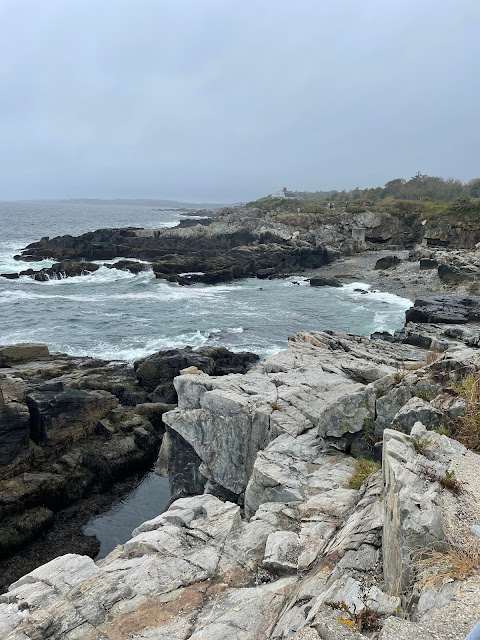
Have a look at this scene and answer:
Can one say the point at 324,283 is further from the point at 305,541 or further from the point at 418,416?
the point at 305,541

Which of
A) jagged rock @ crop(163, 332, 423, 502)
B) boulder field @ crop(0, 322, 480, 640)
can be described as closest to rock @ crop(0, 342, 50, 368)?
jagged rock @ crop(163, 332, 423, 502)

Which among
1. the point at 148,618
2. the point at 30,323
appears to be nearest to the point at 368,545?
the point at 148,618

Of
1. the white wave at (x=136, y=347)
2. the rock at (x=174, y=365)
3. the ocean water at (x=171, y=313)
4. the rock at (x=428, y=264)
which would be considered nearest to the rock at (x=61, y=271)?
the ocean water at (x=171, y=313)

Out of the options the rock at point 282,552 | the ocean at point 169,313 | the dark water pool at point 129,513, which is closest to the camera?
the rock at point 282,552

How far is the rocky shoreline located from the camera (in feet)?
14.9

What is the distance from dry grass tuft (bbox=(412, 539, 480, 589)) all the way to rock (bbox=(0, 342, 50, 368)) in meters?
21.7

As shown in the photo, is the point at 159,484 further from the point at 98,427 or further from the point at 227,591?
the point at 227,591

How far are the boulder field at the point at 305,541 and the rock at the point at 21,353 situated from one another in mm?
13945

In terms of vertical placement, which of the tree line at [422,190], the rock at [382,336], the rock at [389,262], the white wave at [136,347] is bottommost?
the white wave at [136,347]

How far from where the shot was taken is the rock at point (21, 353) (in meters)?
21.8

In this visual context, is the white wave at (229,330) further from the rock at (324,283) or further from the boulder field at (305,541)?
the boulder field at (305,541)

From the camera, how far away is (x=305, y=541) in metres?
6.80

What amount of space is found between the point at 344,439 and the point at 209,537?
388cm

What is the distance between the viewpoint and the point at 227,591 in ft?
20.4
